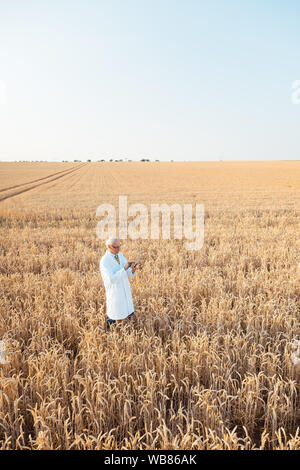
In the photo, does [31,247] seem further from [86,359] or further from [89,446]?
[89,446]

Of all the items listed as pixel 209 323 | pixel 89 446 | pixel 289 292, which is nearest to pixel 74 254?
pixel 209 323

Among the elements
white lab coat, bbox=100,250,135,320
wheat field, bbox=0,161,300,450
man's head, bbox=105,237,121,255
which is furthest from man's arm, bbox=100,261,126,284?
wheat field, bbox=0,161,300,450

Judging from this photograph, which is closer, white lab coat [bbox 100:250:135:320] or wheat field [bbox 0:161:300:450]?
wheat field [bbox 0:161:300:450]

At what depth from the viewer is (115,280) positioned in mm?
3926

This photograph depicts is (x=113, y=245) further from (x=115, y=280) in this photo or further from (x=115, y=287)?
(x=115, y=287)

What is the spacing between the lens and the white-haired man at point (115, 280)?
13.1 feet

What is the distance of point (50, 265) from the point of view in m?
7.79

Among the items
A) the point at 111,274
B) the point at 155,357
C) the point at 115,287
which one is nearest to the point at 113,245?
the point at 111,274

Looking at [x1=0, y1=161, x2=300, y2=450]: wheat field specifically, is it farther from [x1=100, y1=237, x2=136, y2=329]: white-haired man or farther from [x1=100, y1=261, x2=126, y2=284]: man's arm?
[x1=100, y1=261, x2=126, y2=284]: man's arm

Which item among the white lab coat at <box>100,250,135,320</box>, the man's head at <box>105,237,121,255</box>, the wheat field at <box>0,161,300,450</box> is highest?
the man's head at <box>105,237,121,255</box>

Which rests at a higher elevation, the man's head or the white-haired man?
the man's head

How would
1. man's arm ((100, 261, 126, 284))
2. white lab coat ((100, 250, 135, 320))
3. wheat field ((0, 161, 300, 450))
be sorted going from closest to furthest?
wheat field ((0, 161, 300, 450)) → man's arm ((100, 261, 126, 284)) → white lab coat ((100, 250, 135, 320))

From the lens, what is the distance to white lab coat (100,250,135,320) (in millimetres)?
4000
